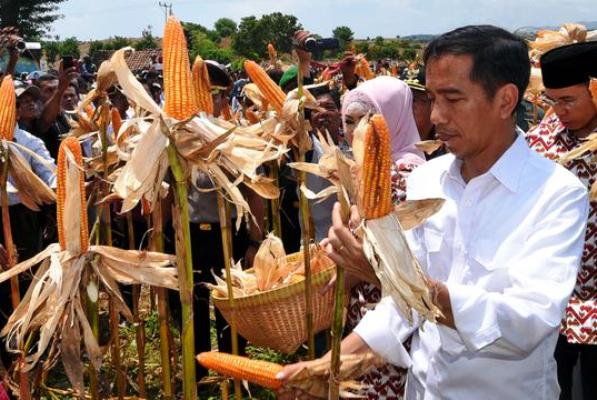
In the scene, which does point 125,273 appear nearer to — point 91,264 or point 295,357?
point 91,264

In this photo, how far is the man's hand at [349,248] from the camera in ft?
5.18

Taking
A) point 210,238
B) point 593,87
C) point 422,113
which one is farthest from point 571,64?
point 210,238

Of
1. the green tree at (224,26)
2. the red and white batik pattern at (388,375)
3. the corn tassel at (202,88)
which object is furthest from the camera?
the green tree at (224,26)

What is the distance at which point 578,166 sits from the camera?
122 inches

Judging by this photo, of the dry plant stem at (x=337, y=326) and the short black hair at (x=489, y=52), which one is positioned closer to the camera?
the dry plant stem at (x=337, y=326)

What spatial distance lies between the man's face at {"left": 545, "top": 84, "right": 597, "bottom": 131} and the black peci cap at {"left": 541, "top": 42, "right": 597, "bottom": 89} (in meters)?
0.03

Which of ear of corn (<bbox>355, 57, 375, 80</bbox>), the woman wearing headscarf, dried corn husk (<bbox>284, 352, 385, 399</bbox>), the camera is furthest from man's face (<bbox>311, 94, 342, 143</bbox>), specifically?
ear of corn (<bbox>355, 57, 375, 80</bbox>)

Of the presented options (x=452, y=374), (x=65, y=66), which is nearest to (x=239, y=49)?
(x=65, y=66)

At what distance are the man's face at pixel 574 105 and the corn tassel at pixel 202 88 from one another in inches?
60.3

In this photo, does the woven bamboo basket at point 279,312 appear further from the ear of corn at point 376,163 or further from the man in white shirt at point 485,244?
the ear of corn at point 376,163

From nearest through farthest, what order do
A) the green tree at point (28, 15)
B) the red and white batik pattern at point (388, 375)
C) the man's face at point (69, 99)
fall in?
1. the red and white batik pattern at point (388, 375)
2. the man's face at point (69, 99)
3. the green tree at point (28, 15)

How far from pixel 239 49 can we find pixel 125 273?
5809cm

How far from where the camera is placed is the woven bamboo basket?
3012mm

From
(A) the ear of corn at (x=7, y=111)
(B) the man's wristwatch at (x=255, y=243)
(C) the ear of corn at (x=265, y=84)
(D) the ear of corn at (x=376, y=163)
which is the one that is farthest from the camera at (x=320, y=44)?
(D) the ear of corn at (x=376, y=163)
